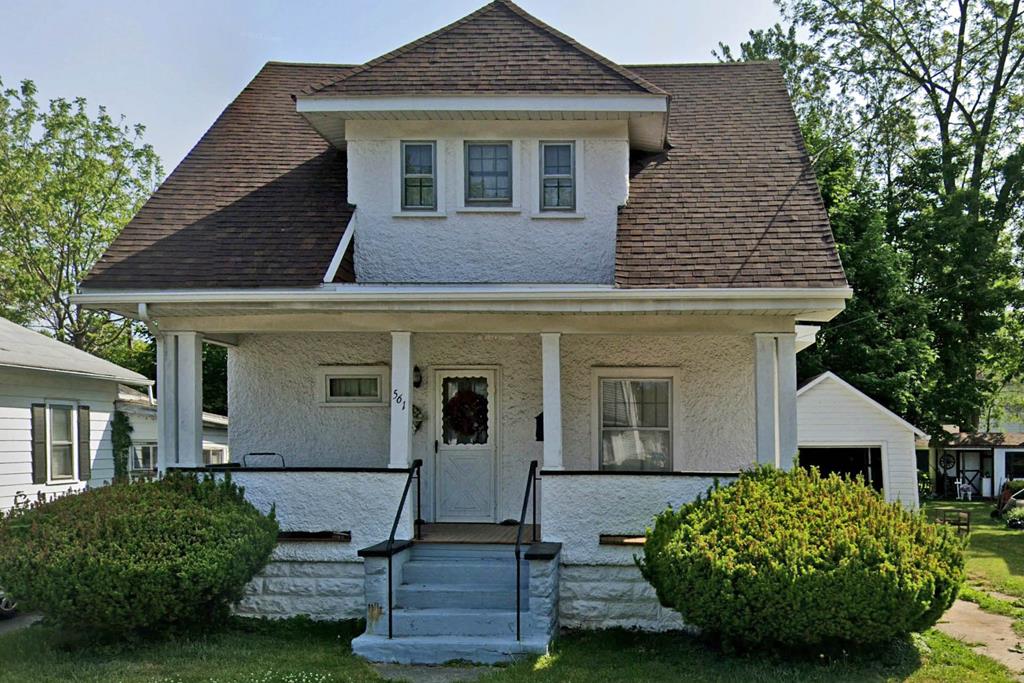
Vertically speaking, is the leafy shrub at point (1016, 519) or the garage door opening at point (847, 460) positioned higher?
the garage door opening at point (847, 460)

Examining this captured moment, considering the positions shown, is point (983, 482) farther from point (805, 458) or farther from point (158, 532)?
point (158, 532)

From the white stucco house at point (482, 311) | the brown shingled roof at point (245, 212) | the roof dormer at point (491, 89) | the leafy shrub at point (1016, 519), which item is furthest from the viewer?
the leafy shrub at point (1016, 519)

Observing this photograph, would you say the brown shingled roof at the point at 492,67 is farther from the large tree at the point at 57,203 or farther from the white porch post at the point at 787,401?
the large tree at the point at 57,203

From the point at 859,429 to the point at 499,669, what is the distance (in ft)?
52.4

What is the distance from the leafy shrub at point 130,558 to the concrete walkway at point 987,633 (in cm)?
694

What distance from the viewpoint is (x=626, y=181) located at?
12.1m

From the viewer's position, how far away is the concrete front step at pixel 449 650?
9055 mm

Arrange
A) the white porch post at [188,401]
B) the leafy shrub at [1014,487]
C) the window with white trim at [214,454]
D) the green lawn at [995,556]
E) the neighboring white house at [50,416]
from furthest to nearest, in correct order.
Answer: the leafy shrub at [1014,487]
the window with white trim at [214,454]
the green lawn at [995,556]
the neighboring white house at [50,416]
the white porch post at [188,401]

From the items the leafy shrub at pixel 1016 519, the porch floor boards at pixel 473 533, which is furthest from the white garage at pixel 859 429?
the porch floor boards at pixel 473 533

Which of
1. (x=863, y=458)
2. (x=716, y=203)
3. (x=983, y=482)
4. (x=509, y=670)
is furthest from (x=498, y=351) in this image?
(x=983, y=482)

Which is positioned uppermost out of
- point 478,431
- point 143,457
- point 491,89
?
point 491,89

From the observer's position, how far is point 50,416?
15.1 m

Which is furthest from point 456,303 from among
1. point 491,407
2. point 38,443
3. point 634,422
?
point 38,443

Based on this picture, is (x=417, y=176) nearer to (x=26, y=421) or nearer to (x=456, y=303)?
(x=456, y=303)
